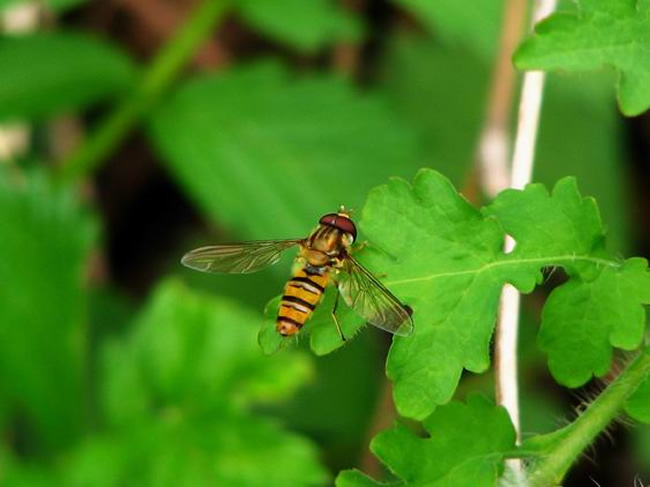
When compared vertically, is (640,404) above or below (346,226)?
below

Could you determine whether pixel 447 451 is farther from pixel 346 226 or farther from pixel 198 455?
pixel 198 455

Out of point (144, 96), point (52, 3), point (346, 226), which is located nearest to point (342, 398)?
point (144, 96)

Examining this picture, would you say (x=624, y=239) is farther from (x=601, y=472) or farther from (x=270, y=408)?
(x=270, y=408)

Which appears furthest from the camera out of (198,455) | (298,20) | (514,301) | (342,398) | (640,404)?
(342,398)

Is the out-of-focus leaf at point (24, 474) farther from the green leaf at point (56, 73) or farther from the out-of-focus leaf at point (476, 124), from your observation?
the out-of-focus leaf at point (476, 124)

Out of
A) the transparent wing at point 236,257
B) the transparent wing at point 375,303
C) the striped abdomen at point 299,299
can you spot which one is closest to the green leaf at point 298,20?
the transparent wing at point 236,257

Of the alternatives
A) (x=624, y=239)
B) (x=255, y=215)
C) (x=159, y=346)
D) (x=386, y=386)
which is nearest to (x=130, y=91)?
(x=255, y=215)

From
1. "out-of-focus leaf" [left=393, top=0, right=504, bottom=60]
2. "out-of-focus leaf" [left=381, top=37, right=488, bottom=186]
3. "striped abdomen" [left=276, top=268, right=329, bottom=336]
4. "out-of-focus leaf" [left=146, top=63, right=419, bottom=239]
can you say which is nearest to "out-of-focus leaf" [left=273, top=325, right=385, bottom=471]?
"out-of-focus leaf" [left=146, top=63, right=419, bottom=239]

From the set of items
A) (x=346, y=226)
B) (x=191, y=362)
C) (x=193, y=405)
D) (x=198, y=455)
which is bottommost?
(x=198, y=455)

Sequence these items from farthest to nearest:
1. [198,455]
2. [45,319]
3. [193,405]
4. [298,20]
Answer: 1. [298,20]
2. [45,319]
3. [193,405]
4. [198,455]
